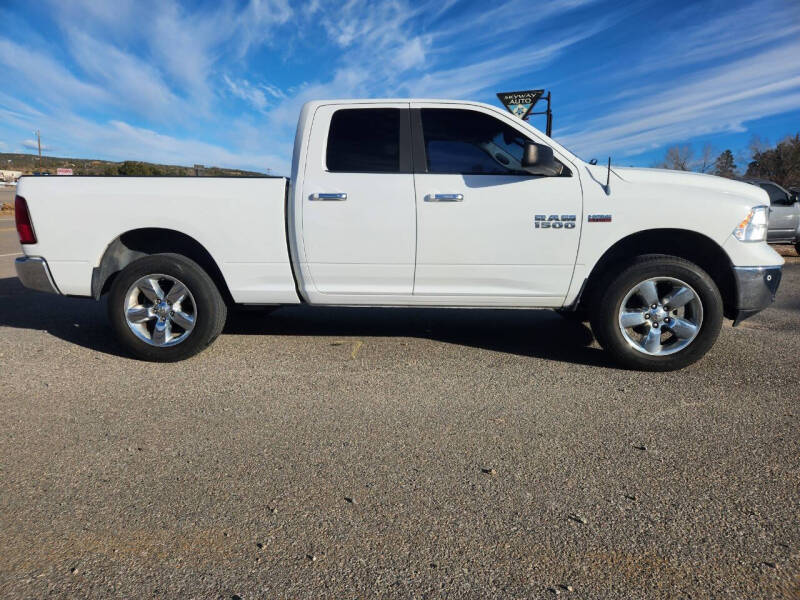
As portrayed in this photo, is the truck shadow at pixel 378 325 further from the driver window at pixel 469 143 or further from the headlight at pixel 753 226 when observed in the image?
the driver window at pixel 469 143

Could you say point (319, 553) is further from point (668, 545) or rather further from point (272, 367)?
point (272, 367)

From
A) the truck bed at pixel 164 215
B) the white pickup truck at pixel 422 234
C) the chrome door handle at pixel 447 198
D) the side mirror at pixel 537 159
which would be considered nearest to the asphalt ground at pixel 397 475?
the white pickup truck at pixel 422 234

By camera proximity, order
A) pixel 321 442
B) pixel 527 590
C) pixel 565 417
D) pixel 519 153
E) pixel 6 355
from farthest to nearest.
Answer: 1. pixel 6 355
2. pixel 519 153
3. pixel 565 417
4. pixel 321 442
5. pixel 527 590

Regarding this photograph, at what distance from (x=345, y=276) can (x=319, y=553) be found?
2.42m

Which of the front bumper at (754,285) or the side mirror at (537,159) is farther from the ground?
the side mirror at (537,159)

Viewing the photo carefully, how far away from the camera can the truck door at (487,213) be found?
3812mm

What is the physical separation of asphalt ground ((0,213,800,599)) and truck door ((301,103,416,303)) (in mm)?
699

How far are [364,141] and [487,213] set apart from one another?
1129mm

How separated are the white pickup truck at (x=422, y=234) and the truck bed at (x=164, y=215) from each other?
1 centimetres

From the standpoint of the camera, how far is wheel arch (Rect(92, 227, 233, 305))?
4.08 m

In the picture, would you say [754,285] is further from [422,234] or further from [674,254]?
[422,234]

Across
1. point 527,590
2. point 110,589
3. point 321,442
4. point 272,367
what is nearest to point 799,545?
point 527,590

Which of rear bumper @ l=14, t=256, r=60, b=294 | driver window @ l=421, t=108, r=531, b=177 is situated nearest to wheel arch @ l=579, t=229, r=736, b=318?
driver window @ l=421, t=108, r=531, b=177

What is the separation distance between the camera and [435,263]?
3932 millimetres
